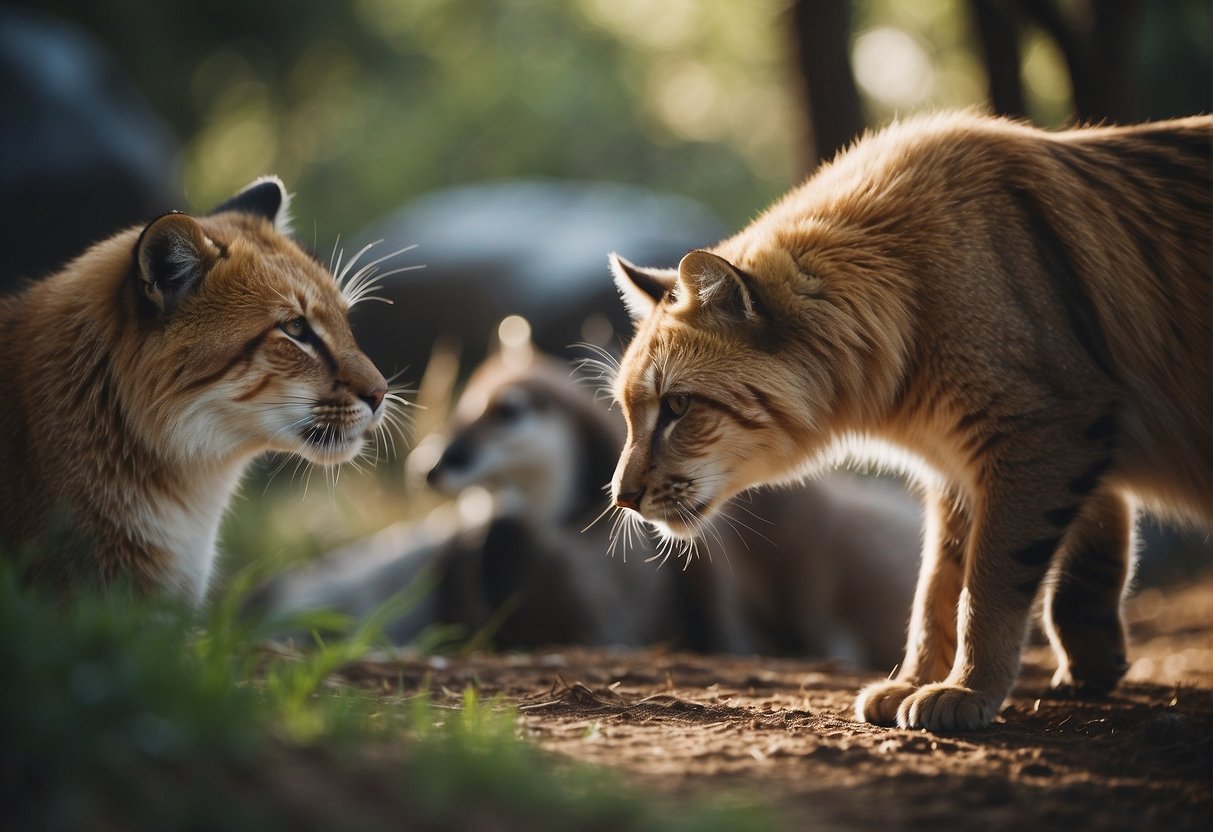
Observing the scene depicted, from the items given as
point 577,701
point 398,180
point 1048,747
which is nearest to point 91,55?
point 577,701

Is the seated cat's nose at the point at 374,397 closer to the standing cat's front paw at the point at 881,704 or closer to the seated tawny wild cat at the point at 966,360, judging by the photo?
the seated tawny wild cat at the point at 966,360

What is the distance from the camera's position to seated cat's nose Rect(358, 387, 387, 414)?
13.1ft

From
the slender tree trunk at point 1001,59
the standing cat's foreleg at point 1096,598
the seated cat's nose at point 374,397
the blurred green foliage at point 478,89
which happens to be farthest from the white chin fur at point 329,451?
the blurred green foliage at point 478,89

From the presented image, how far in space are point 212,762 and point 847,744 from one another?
1700 millimetres

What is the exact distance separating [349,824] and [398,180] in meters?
25.9

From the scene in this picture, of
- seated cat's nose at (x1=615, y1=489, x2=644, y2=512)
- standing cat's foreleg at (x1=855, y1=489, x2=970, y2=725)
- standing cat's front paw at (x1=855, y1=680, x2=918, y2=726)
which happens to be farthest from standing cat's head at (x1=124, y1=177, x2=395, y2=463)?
standing cat's foreleg at (x1=855, y1=489, x2=970, y2=725)

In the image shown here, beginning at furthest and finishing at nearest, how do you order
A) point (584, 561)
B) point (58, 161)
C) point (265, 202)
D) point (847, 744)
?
point (58, 161), point (584, 561), point (265, 202), point (847, 744)

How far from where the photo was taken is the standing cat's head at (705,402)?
3887 millimetres

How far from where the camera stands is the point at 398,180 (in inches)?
1055

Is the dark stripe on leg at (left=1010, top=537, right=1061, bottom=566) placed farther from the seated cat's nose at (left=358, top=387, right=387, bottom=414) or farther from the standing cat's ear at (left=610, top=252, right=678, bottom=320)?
the seated cat's nose at (left=358, top=387, right=387, bottom=414)

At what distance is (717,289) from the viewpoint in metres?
3.85

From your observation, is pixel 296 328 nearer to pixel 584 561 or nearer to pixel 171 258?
pixel 171 258

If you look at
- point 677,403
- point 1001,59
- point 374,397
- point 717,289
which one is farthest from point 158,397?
point 1001,59

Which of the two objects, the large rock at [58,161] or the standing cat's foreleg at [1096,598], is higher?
the large rock at [58,161]
